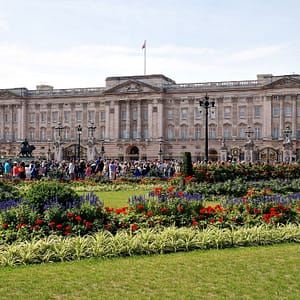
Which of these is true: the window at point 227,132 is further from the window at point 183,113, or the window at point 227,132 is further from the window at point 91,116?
the window at point 91,116

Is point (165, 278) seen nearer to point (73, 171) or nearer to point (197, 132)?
point (73, 171)

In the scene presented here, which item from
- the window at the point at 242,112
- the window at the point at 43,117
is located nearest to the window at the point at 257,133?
the window at the point at 242,112

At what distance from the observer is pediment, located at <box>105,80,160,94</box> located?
270 ft

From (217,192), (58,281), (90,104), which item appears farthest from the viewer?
(90,104)

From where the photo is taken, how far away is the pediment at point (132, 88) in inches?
3236

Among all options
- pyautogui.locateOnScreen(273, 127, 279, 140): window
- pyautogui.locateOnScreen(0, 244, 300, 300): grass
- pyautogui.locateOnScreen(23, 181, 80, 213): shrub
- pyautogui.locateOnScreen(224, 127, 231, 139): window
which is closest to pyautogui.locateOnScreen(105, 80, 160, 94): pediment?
pyautogui.locateOnScreen(224, 127, 231, 139): window

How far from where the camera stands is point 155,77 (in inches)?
3231

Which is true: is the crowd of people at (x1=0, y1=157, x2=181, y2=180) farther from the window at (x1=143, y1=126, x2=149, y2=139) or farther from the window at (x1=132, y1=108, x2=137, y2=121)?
the window at (x1=132, y1=108, x2=137, y2=121)

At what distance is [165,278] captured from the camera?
880 cm

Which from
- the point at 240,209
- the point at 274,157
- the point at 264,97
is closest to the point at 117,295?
the point at 240,209

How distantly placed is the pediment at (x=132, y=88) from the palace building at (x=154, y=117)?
0.50 ft

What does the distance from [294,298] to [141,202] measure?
6.11 meters

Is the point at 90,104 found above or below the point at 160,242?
above

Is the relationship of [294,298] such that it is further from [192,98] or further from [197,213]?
[192,98]
